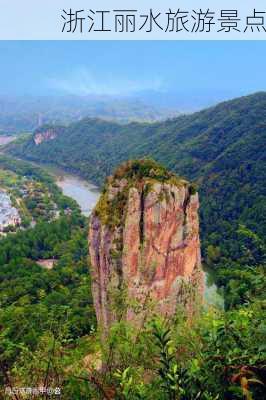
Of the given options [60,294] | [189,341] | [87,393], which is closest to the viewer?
[87,393]

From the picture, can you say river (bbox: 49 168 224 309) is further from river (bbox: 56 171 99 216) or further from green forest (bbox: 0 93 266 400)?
green forest (bbox: 0 93 266 400)

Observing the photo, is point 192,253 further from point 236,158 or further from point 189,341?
point 236,158

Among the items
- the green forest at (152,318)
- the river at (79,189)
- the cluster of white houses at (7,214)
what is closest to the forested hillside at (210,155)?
the green forest at (152,318)

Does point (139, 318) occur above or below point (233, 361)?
below

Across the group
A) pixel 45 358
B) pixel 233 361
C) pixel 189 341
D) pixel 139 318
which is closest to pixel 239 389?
pixel 233 361

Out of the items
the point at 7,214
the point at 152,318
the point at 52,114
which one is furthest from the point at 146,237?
the point at 52,114

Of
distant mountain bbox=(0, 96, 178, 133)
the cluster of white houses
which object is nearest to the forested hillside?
the cluster of white houses
